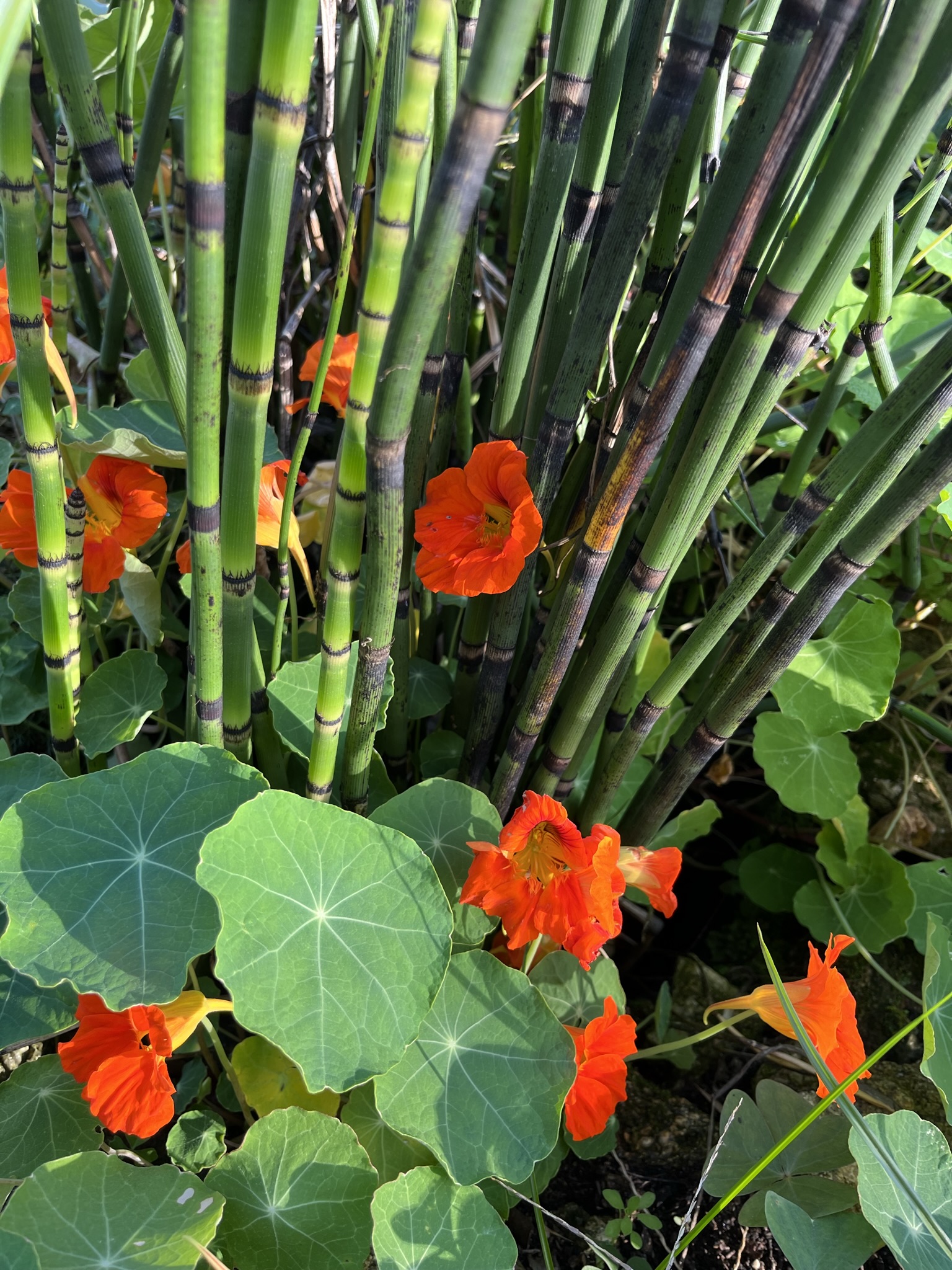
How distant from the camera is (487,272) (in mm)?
1464

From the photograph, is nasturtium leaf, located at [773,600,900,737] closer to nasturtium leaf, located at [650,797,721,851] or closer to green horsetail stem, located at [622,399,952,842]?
nasturtium leaf, located at [650,797,721,851]

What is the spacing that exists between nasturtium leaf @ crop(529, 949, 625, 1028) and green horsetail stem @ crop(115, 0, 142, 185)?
964 mm

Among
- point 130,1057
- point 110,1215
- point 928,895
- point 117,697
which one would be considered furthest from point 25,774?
point 928,895

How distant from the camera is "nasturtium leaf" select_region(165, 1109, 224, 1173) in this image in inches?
34.3

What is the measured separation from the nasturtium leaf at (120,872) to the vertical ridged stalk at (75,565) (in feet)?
0.56

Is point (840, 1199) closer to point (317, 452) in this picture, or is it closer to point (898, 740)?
point (898, 740)

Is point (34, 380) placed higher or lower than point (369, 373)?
lower

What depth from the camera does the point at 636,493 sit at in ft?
2.53

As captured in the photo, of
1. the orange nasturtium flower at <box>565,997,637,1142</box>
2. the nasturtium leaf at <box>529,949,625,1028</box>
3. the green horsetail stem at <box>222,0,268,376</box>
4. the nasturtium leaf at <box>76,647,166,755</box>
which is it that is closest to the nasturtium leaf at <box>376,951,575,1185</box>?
the orange nasturtium flower at <box>565,997,637,1142</box>

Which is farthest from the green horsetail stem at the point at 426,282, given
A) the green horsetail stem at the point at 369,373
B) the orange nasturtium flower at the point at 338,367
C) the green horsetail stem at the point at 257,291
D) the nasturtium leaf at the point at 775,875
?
the nasturtium leaf at the point at 775,875

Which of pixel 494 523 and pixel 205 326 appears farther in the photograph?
pixel 494 523

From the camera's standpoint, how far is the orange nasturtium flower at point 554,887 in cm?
79

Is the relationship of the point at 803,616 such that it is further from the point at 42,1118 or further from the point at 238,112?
the point at 42,1118

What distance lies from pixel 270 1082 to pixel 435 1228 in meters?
0.24
